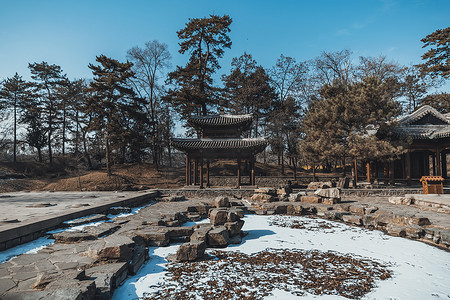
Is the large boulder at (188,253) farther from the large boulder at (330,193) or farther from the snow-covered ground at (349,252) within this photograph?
the large boulder at (330,193)

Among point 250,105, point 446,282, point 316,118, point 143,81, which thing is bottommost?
point 446,282

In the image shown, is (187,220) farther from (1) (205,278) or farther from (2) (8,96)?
(2) (8,96)

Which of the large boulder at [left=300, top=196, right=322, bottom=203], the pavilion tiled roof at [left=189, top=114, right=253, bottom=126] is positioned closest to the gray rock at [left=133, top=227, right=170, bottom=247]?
the large boulder at [left=300, top=196, right=322, bottom=203]

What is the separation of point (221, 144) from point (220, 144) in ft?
0.25

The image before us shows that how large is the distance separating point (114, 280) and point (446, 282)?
567 centimetres

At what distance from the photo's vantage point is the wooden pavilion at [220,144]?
18.4 meters

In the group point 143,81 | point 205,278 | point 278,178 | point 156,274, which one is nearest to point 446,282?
point 205,278

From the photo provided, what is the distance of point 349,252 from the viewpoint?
5.93 meters

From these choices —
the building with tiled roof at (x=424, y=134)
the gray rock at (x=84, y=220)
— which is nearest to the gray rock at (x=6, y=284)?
the gray rock at (x=84, y=220)

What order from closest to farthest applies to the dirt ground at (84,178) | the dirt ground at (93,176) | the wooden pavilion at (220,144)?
the wooden pavilion at (220,144)
the dirt ground at (84,178)
the dirt ground at (93,176)

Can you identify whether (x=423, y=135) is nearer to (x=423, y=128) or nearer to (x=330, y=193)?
(x=423, y=128)

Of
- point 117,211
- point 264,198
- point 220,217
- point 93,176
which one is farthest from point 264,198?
point 93,176

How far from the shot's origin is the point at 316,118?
19.3 metres

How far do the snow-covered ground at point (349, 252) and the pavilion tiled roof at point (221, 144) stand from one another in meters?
8.79
